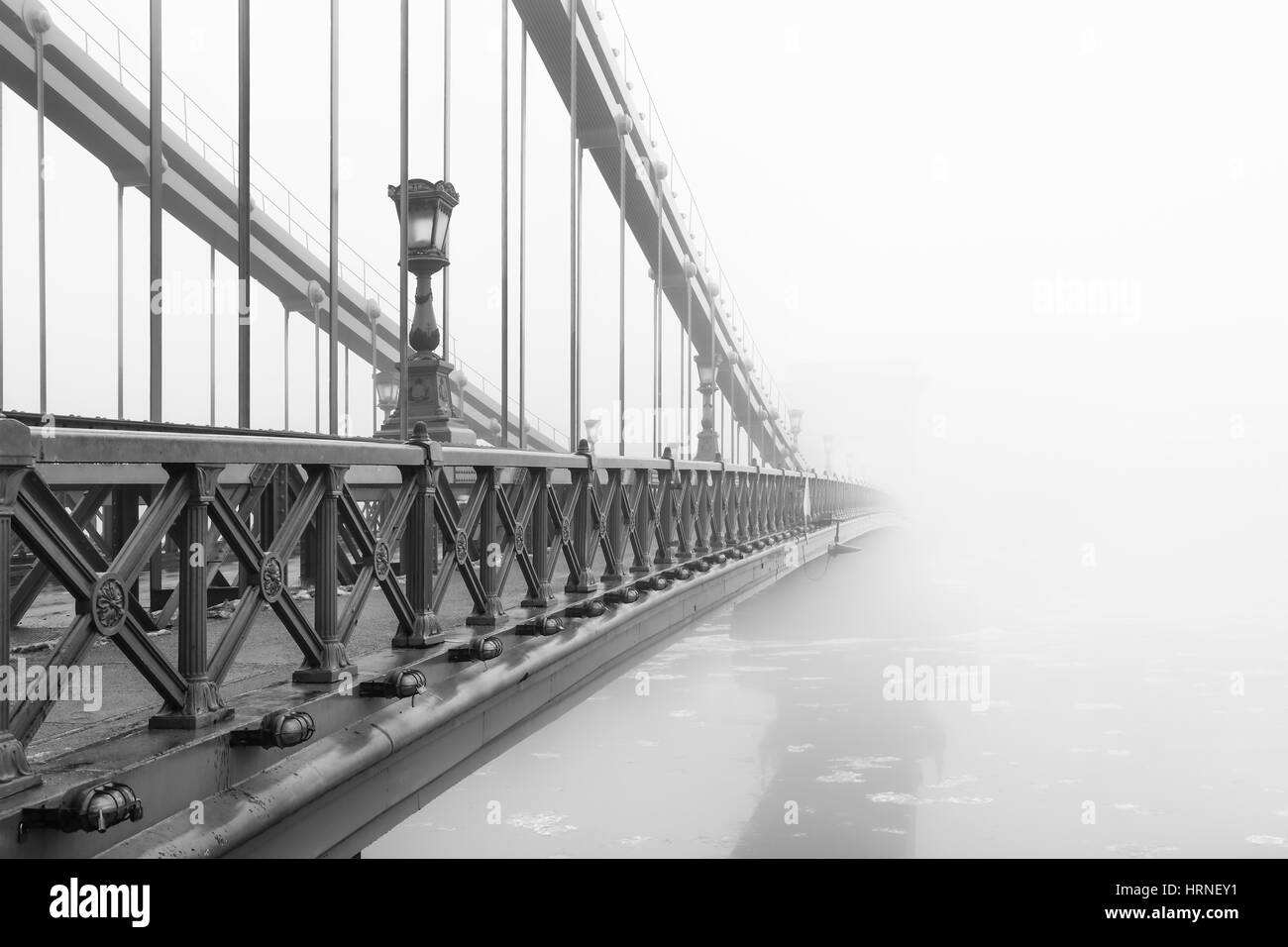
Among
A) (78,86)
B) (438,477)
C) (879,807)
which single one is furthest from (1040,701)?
(438,477)

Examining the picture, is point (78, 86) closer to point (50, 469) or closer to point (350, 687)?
point (50, 469)

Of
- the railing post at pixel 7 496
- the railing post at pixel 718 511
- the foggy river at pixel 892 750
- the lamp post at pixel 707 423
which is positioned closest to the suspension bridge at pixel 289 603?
the railing post at pixel 7 496

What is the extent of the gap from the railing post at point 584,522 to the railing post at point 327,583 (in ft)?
9.98

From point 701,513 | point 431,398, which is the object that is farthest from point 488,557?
point 701,513

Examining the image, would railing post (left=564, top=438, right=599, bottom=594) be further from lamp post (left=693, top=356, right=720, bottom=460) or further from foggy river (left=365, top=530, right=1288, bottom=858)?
foggy river (left=365, top=530, right=1288, bottom=858)

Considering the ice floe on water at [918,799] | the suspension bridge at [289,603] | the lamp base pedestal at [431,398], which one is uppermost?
the lamp base pedestal at [431,398]

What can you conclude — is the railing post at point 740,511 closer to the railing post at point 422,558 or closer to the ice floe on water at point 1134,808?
the railing post at point 422,558

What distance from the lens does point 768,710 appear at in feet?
107

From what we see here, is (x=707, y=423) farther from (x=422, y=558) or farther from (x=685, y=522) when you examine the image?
(x=422, y=558)

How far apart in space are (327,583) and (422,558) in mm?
832

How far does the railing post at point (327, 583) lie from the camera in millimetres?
3664
